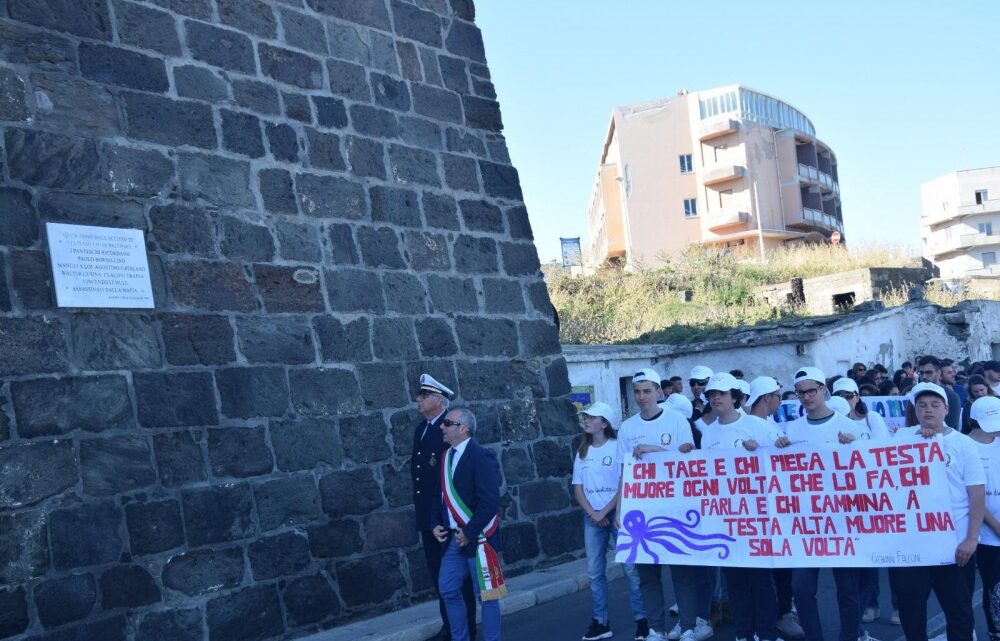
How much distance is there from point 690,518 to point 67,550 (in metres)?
4.30

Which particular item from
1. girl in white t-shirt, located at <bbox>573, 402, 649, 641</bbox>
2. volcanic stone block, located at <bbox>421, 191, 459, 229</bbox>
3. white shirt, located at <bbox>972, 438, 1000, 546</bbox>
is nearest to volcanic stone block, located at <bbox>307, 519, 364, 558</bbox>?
girl in white t-shirt, located at <bbox>573, 402, 649, 641</bbox>

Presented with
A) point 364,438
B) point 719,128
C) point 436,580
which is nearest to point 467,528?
point 436,580

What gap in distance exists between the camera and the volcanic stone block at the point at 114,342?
714cm

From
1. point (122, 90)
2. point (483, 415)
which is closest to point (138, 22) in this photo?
point (122, 90)

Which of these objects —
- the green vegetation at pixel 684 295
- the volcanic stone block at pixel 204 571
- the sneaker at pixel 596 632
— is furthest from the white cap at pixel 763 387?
the green vegetation at pixel 684 295

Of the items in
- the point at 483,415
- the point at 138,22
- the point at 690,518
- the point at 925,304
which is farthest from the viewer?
the point at 925,304

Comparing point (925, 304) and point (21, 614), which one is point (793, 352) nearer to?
point (925, 304)

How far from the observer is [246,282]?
831cm

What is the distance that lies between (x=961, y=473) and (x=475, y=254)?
564 cm

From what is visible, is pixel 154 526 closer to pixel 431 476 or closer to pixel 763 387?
pixel 431 476

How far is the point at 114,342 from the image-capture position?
7328mm

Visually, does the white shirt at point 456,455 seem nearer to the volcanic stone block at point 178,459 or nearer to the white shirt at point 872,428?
the volcanic stone block at point 178,459

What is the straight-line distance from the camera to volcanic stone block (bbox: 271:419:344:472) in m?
8.28

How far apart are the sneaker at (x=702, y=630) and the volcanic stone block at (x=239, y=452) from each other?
139 inches
